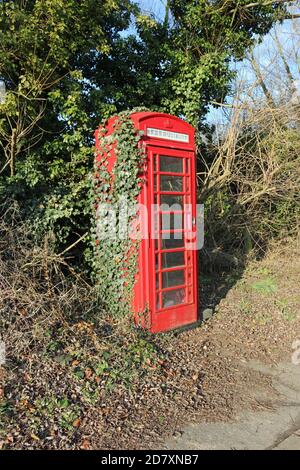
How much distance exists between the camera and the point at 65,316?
477 cm

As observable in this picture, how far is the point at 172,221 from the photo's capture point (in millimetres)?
5328

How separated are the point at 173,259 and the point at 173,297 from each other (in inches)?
20.3

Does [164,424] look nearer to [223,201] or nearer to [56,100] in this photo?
[56,100]

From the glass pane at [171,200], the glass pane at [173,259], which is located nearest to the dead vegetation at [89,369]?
the glass pane at [173,259]

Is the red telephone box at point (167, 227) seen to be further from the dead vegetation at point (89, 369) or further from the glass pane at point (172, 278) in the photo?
the dead vegetation at point (89, 369)

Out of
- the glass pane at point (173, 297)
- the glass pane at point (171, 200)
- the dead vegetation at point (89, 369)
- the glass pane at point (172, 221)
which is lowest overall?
the dead vegetation at point (89, 369)

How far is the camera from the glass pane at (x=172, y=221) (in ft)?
17.1

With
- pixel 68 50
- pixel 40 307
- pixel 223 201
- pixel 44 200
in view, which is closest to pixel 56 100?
pixel 68 50

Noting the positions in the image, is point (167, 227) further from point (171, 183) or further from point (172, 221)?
point (171, 183)

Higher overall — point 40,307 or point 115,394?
point 40,307

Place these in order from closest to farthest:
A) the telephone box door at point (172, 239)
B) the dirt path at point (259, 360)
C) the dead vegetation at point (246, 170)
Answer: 1. the dirt path at point (259, 360)
2. the telephone box door at point (172, 239)
3. the dead vegetation at point (246, 170)

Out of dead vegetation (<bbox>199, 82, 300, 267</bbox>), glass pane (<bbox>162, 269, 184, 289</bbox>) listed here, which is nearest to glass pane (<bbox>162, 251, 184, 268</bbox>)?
glass pane (<bbox>162, 269, 184, 289</bbox>)

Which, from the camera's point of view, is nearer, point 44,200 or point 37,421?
point 37,421

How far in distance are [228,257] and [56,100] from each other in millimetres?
4781
